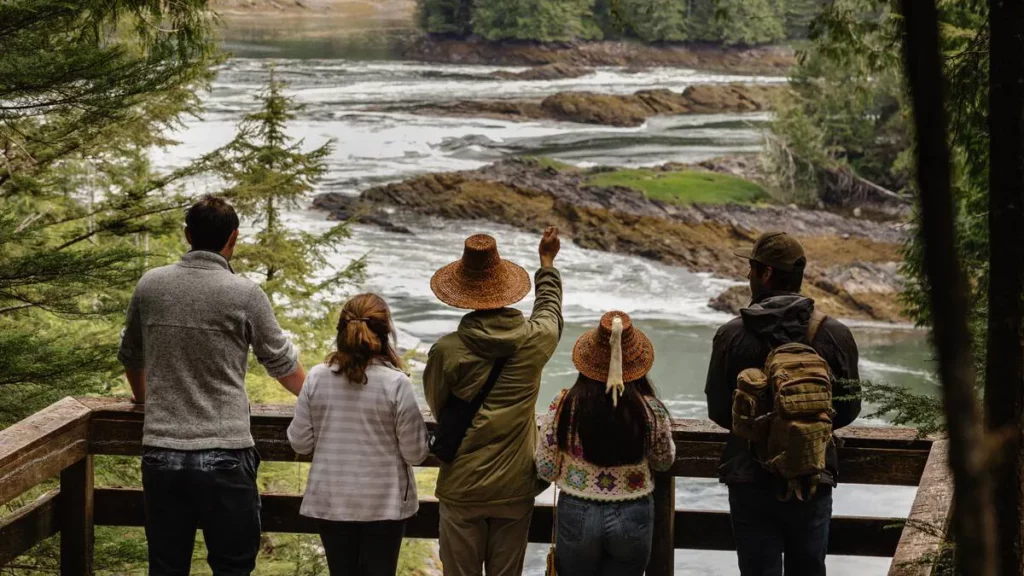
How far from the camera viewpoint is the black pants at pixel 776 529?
3.41 m

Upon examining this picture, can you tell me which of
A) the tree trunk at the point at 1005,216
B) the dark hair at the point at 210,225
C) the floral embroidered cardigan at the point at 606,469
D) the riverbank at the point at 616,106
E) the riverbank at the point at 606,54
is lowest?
the riverbank at the point at 616,106

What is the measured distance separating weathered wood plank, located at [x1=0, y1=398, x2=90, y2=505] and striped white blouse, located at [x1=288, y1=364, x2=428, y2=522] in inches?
32.6

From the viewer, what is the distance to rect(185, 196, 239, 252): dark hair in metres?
3.34

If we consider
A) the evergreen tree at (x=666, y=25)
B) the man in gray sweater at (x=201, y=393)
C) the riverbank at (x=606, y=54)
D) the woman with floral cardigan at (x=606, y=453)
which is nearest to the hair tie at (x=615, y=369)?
the woman with floral cardigan at (x=606, y=453)

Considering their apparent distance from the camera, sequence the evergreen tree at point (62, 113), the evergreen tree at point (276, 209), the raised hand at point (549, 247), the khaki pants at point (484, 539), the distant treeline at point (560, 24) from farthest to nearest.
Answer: the distant treeline at point (560, 24), the evergreen tree at point (276, 209), the evergreen tree at point (62, 113), the raised hand at point (549, 247), the khaki pants at point (484, 539)

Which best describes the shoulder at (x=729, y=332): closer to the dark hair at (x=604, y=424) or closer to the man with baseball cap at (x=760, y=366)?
the man with baseball cap at (x=760, y=366)

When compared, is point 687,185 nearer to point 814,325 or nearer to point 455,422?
point 814,325

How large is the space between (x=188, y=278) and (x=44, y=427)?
0.78 metres

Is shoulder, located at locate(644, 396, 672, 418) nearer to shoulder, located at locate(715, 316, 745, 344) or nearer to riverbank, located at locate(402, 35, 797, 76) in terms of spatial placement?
shoulder, located at locate(715, 316, 745, 344)

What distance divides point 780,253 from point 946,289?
2.70m

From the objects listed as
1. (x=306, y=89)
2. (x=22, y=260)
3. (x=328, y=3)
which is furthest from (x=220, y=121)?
(x=22, y=260)

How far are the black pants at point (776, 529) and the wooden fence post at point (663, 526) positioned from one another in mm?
293

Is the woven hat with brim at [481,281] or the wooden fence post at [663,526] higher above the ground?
the woven hat with brim at [481,281]

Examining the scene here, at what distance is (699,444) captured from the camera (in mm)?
3756
